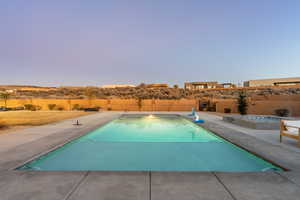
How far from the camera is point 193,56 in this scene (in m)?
19.3

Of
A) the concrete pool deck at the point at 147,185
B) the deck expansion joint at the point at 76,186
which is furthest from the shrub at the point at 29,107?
the deck expansion joint at the point at 76,186

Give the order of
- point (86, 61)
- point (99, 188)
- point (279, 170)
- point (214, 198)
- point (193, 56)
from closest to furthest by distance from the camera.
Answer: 1. point (214, 198)
2. point (99, 188)
3. point (279, 170)
4. point (193, 56)
5. point (86, 61)

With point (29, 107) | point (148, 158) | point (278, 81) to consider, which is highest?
point (278, 81)

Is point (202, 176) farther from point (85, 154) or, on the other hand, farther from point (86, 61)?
point (86, 61)

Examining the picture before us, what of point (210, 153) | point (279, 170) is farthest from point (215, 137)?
point (279, 170)

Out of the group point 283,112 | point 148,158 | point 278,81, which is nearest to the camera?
point 148,158

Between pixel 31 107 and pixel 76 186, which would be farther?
pixel 31 107

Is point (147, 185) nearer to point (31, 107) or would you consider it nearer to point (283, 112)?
point (283, 112)

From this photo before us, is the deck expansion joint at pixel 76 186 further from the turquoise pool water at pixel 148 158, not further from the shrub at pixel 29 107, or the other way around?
the shrub at pixel 29 107

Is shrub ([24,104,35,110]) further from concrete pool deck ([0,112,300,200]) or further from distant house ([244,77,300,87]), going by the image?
distant house ([244,77,300,87])

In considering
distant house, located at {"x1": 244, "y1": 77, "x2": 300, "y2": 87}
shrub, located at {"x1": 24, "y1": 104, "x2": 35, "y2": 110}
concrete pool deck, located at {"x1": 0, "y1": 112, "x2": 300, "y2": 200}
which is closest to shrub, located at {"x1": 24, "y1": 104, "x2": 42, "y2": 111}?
shrub, located at {"x1": 24, "y1": 104, "x2": 35, "y2": 110}

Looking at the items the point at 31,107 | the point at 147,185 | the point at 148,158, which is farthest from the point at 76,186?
the point at 31,107

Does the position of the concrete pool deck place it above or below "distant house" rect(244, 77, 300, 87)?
below

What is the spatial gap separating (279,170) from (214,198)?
6.05 ft
